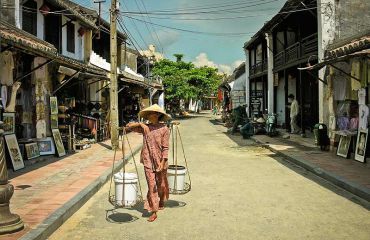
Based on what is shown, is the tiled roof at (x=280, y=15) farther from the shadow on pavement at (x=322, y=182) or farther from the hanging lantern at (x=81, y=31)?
the hanging lantern at (x=81, y=31)

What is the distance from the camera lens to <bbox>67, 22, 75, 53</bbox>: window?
63.0 feet

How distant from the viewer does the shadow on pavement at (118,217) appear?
6449mm

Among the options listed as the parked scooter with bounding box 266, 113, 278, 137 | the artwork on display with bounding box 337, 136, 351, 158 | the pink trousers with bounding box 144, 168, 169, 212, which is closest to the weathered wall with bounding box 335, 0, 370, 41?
the artwork on display with bounding box 337, 136, 351, 158

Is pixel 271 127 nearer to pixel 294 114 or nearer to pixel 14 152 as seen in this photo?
pixel 294 114

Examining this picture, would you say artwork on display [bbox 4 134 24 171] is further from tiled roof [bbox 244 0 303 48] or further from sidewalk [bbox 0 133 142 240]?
tiled roof [bbox 244 0 303 48]

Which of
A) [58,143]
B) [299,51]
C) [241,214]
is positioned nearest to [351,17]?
[299,51]

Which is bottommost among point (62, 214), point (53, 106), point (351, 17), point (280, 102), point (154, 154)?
point (62, 214)

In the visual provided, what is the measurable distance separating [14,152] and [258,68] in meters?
22.4

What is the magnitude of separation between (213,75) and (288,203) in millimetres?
55484

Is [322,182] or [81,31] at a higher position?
[81,31]

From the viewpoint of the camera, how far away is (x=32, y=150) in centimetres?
1230

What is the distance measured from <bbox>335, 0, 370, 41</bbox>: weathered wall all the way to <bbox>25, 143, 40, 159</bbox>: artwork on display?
36.3ft

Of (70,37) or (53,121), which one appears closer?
(53,121)

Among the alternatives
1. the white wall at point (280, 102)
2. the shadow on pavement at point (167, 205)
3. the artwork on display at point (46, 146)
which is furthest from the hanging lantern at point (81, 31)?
the shadow on pavement at point (167, 205)
